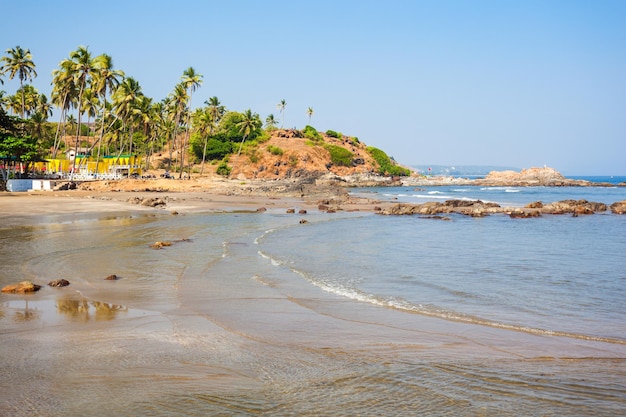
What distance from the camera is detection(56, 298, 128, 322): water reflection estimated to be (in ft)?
30.9

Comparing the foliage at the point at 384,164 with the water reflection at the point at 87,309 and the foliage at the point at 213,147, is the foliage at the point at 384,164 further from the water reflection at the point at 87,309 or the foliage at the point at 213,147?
the water reflection at the point at 87,309

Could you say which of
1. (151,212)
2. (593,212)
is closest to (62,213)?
(151,212)

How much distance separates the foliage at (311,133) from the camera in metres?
119

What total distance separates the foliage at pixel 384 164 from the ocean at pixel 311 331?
99.9m

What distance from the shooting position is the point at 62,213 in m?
31.9

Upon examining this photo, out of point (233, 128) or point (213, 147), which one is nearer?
point (213, 147)

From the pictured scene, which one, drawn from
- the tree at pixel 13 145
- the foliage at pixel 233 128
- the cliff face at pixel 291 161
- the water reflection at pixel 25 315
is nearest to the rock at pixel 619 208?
the water reflection at pixel 25 315

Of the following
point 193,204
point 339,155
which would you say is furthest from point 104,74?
point 339,155

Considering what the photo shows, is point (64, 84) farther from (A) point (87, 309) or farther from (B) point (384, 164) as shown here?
(B) point (384, 164)

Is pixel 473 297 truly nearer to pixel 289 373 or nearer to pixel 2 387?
pixel 289 373

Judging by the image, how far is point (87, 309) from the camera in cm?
1002

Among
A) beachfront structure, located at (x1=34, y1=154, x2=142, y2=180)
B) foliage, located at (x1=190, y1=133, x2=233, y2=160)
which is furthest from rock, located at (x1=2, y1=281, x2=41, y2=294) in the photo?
foliage, located at (x1=190, y1=133, x2=233, y2=160)

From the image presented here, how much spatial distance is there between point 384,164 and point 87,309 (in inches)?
4452

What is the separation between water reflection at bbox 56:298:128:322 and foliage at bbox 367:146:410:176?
109156 millimetres
